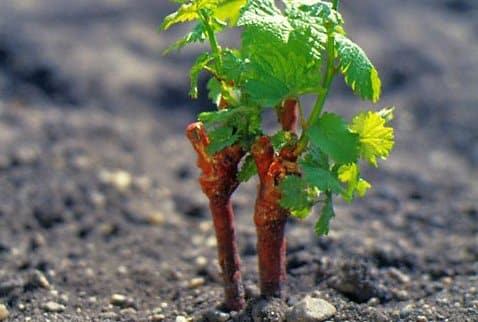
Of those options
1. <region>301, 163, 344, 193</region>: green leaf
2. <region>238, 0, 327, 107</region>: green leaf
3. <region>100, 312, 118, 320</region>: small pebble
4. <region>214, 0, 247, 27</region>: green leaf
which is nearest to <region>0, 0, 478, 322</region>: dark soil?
<region>100, 312, 118, 320</region>: small pebble

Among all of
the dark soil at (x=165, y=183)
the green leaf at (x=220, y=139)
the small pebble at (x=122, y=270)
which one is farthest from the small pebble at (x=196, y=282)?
the green leaf at (x=220, y=139)

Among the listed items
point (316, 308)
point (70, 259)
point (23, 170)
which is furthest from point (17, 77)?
point (316, 308)

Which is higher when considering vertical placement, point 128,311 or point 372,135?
point 372,135

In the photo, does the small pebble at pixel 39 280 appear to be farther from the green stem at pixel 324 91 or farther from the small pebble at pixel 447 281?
the small pebble at pixel 447 281

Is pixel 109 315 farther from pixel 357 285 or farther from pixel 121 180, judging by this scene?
pixel 121 180

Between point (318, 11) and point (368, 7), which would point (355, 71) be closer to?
point (318, 11)

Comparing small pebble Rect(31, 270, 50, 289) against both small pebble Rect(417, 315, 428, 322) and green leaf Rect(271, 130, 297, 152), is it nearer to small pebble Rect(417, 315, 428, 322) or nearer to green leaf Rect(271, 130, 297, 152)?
green leaf Rect(271, 130, 297, 152)

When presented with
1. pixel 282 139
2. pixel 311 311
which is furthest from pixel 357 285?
pixel 282 139
